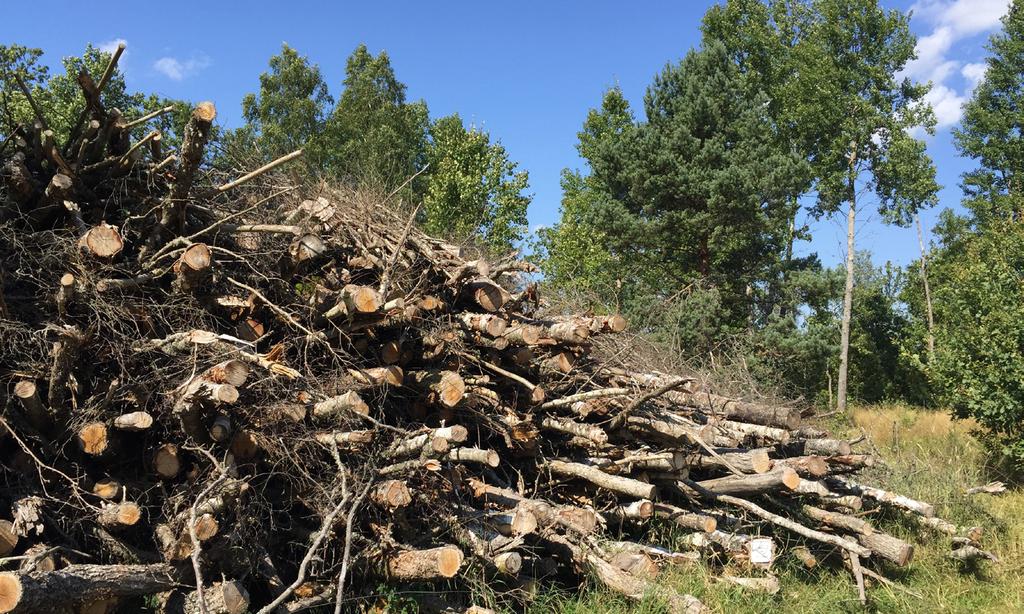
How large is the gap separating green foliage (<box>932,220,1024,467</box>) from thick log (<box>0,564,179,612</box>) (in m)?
10.3

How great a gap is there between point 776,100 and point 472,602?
23.6m

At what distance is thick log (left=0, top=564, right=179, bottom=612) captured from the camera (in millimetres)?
3021

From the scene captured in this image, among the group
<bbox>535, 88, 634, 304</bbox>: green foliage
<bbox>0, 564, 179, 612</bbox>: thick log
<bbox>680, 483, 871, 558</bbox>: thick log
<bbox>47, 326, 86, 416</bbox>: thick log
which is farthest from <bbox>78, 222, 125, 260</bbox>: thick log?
<bbox>535, 88, 634, 304</bbox>: green foliage

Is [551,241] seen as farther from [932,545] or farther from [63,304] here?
[63,304]

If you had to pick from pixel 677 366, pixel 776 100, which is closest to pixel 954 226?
pixel 776 100

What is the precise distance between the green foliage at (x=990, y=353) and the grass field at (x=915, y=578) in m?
1.20

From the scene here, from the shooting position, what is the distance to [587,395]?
18.3 feet

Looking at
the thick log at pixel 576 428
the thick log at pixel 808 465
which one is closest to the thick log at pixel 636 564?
the thick log at pixel 576 428

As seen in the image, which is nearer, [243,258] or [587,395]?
[243,258]

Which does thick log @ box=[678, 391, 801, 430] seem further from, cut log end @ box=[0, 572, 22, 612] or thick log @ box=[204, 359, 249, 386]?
cut log end @ box=[0, 572, 22, 612]

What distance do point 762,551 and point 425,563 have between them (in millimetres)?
2595

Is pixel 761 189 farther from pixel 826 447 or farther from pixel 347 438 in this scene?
pixel 347 438

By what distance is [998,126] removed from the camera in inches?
1051

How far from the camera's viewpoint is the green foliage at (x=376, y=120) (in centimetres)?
2667
